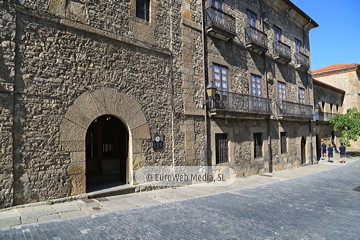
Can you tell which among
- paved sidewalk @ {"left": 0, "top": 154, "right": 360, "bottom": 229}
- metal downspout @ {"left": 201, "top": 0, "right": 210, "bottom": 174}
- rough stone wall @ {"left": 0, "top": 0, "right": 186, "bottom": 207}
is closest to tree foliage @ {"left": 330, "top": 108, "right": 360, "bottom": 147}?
metal downspout @ {"left": 201, "top": 0, "right": 210, "bottom": 174}

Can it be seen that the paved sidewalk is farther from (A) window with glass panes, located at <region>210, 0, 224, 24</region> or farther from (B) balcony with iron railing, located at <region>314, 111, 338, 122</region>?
(B) balcony with iron railing, located at <region>314, 111, 338, 122</region>

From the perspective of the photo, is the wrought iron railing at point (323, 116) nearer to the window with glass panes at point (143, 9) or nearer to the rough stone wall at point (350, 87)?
the rough stone wall at point (350, 87)

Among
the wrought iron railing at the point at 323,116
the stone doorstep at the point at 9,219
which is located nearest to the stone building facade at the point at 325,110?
the wrought iron railing at the point at 323,116

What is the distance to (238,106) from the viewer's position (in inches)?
403

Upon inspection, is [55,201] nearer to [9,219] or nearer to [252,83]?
[9,219]

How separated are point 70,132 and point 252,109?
26.5ft

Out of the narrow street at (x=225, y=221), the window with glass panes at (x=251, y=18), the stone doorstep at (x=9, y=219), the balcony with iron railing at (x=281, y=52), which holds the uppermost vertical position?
the window with glass panes at (x=251, y=18)

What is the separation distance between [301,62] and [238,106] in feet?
27.5

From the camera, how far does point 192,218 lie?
4.86m

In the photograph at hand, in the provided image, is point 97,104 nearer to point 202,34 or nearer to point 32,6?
point 32,6

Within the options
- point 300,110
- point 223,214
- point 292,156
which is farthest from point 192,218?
point 300,110

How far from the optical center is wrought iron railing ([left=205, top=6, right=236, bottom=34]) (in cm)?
928

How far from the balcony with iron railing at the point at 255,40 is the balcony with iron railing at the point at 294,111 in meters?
3.27

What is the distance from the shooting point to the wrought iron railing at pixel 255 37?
1138 cm
